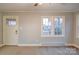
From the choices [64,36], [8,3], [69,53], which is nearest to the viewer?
[8,3]

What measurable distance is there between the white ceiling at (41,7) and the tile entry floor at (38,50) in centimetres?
77

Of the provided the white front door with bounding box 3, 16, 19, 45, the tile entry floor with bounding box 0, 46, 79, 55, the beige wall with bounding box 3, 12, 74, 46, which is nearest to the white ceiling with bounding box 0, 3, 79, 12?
the beige wall with bounding box 3, 12, 74, 46

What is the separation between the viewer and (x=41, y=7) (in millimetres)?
2824

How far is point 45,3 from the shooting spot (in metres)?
2.62

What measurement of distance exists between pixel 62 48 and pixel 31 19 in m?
0.92

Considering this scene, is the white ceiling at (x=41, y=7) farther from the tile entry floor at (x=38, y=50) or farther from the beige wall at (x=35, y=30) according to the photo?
the tile entry floor at (x=38, y=50)

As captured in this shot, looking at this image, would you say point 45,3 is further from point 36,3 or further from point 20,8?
point 20,8

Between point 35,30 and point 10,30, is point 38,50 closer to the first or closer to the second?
point 35,30

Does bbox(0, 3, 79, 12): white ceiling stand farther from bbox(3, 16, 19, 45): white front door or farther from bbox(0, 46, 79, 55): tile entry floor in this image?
Result: bbox(0, 46, 79, 55): tile entry floor

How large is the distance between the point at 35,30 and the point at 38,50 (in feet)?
1.77

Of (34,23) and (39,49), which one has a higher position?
(34,23)

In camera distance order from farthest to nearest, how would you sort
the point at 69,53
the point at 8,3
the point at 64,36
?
the point at 64,36 < the point at 69,53 < the point at 8,3
